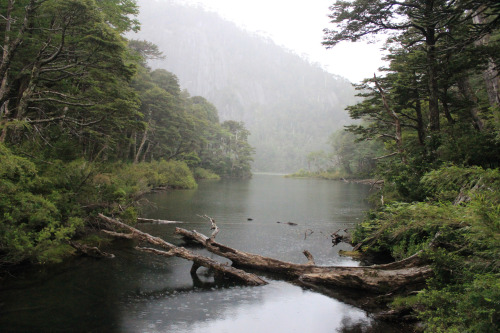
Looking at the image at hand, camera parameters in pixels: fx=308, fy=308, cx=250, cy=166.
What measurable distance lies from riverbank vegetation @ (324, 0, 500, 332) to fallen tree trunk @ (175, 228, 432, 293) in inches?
17.2

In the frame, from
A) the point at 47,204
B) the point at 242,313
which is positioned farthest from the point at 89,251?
the point at 242,313

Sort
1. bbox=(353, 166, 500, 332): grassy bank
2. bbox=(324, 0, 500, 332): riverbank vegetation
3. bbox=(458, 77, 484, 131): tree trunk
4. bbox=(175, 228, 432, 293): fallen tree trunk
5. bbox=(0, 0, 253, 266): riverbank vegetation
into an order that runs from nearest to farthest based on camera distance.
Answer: bbox=(353, 166, 500, 332): grassy bank, bbox=(324, 0, 500, 332): riverbank vegetation, bbox=(175, 228, 432, 293): fallen tree trunk, bbox=(0, 0, 253, 266): riverbank vegetation, bbox=(458, 77, 484, 131): tree trunk

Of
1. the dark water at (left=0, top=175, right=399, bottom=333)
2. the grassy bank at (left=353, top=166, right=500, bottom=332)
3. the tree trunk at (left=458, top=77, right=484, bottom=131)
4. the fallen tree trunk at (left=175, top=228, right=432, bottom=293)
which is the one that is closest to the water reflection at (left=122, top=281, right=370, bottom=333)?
the dark water at (left=0, top=175, right=399, bottom=333)

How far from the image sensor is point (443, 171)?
23.6 ft

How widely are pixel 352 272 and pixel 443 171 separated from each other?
4.03 m

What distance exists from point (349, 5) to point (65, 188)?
14.2 metres

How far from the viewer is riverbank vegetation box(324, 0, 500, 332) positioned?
17.2 ft

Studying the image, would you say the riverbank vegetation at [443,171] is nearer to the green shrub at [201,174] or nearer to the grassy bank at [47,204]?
the grassy bank at [47,204]

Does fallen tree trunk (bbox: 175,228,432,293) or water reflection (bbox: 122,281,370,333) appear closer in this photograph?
water reflection (bbox: 122,281,370,333)

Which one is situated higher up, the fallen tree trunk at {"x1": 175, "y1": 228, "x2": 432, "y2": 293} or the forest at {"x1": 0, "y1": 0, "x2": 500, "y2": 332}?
the forest at {"x1": 0, "y1": 0, "x2": 500, "y2": 332}

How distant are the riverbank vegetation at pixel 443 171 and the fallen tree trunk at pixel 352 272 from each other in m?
0.44

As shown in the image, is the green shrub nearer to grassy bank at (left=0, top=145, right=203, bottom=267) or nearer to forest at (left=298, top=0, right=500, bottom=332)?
forest at (left=298, top=0, right=500, bottom=332)

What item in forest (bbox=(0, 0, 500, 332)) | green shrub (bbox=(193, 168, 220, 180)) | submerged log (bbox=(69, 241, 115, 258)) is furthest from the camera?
green shrub (bbox=(193, 168, 220, 180))

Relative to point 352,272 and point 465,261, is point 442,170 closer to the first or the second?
point 465,261
